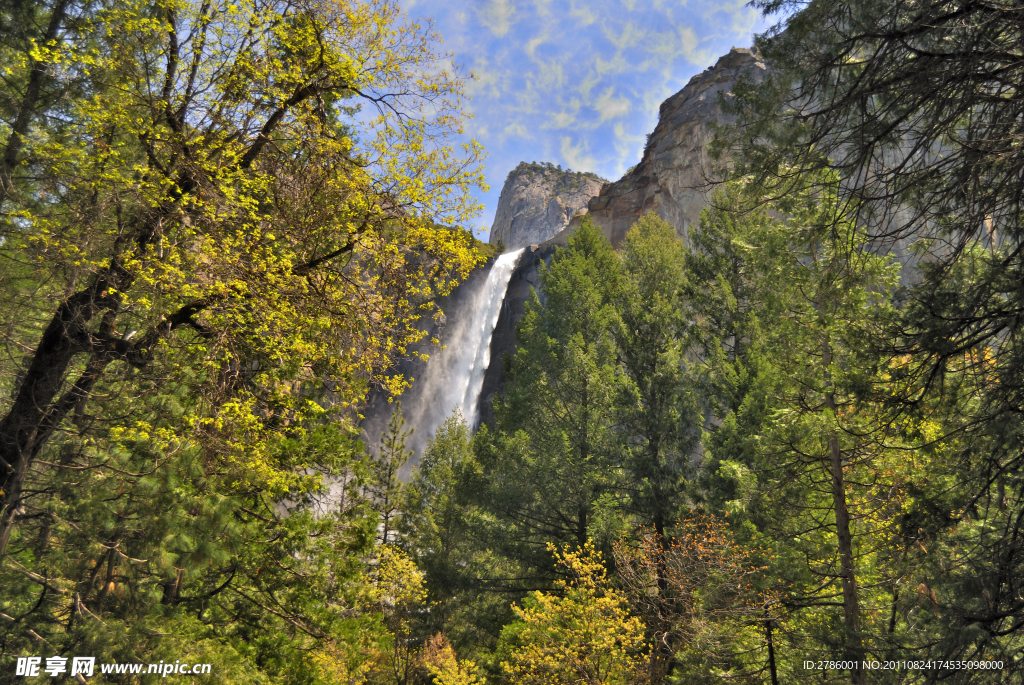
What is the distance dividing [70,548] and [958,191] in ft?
37.9

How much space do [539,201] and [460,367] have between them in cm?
5211

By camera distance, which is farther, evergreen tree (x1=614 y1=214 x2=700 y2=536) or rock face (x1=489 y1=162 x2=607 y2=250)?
rock face (x1=489 y1=162 x2=607 y2=250)

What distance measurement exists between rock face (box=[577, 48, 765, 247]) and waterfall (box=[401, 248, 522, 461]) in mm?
9456

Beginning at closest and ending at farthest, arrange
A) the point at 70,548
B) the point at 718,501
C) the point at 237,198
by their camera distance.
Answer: the point at 237,198
the point at 70,548
the point at 718,501

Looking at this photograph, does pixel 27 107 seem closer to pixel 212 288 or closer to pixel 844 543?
pixel 212 288

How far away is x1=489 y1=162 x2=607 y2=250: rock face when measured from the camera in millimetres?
78438

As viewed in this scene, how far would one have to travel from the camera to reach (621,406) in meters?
16.3

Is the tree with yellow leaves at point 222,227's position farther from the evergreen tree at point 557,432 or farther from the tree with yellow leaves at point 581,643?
the evergreen tree at point 557,432

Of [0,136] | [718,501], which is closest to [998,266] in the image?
[0,136]

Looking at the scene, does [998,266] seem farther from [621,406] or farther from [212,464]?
[621,406]

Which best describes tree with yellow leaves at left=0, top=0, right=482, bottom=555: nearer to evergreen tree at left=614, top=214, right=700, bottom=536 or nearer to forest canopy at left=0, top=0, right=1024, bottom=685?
forest canopy at left=0, top=0, right=1024, bottom=685

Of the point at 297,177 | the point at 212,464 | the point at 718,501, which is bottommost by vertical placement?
the point at 212,464

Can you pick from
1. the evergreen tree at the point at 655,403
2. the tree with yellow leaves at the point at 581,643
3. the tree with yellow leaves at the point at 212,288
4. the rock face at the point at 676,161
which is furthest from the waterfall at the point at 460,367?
the tree with yellow leaves at the point at 212,288

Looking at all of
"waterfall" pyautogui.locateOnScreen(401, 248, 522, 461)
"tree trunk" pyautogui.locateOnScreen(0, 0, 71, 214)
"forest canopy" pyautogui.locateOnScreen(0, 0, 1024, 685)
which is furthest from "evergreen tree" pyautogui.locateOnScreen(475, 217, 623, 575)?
"waterfall" pyautogui.locateOnScreen(401, 248, 522, 461)
